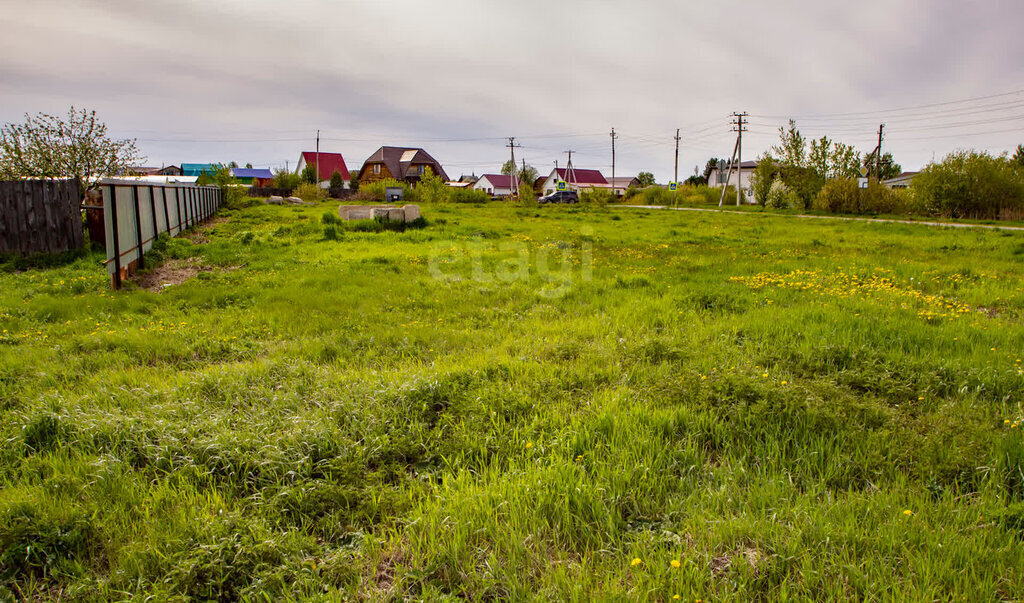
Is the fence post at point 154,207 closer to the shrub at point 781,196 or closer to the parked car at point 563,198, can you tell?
the shrub at point 781,196

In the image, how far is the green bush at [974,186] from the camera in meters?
29.7

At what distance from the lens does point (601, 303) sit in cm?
758

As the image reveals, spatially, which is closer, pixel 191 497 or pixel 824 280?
pixel 191 497

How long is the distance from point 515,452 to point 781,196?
4955cm

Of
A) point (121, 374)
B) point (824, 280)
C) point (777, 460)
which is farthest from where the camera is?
point (824, 280)

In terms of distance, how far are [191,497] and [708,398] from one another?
3.45m

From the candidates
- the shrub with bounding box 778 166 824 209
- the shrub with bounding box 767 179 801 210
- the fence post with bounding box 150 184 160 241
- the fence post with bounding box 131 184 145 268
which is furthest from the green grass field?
the shrub with bounding box 767 179 801 210

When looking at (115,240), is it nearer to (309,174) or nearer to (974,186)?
(974,186)

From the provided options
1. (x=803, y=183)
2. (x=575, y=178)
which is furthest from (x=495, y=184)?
(x=803, y=183)

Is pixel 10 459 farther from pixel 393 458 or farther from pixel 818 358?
pixel 818 358

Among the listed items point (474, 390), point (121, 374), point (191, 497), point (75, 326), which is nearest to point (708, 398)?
point (474, 390)

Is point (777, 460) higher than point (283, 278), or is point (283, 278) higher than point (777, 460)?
point (283, 278)

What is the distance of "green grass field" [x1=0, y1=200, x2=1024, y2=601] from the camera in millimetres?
2307

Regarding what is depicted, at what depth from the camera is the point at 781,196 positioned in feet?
150
